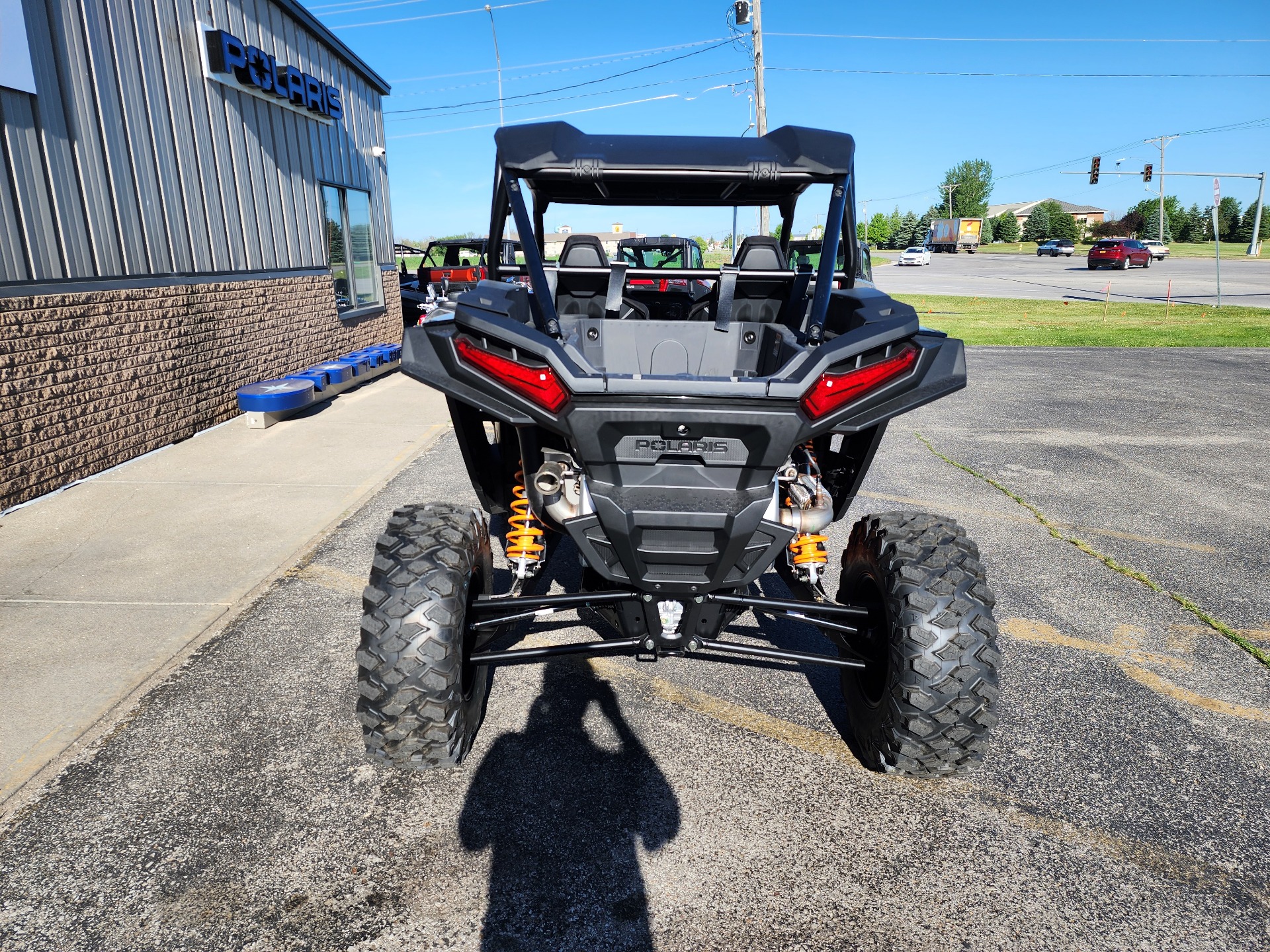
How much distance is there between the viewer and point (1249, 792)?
9.87ft

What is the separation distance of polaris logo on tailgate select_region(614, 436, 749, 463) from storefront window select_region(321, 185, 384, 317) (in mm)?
11136

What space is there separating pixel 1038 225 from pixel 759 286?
113537mm

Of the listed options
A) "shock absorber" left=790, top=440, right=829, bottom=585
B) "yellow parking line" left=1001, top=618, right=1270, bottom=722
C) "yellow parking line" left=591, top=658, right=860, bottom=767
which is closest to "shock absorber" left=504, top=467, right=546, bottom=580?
"yellow parking line" left=591, top=658, right=860, bottom=767

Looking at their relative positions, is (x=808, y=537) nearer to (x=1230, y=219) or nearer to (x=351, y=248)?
(x=351, y=248)

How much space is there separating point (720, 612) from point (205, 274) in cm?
809

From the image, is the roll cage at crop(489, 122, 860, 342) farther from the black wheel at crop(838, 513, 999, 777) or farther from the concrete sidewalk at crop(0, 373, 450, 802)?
the concrete sidewalk at crop(0, 373, 450, 802)

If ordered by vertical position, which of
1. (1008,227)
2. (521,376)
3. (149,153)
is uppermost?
(1008,227)

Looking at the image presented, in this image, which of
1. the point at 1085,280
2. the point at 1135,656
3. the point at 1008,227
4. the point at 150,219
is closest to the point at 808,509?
the point at 1135,656

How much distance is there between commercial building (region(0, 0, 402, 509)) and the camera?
6.16m

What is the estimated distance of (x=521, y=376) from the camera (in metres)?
2.50

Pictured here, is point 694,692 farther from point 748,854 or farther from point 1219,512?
point 1219,512

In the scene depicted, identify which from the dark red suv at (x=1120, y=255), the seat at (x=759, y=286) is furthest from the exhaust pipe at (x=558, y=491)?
the dark red suv at (x=1120, y=255)

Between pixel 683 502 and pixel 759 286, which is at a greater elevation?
pixel 759 286

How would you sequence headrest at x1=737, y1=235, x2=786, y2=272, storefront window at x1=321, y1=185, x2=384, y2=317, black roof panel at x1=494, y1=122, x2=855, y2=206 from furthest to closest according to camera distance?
storefront window at x1=321, y1=185, x2=384, y2=317, headrest at x1=737, y1=235, x2=786, y2=272, black roof panel at x1=494, y1=122, x2=855, y2=206
